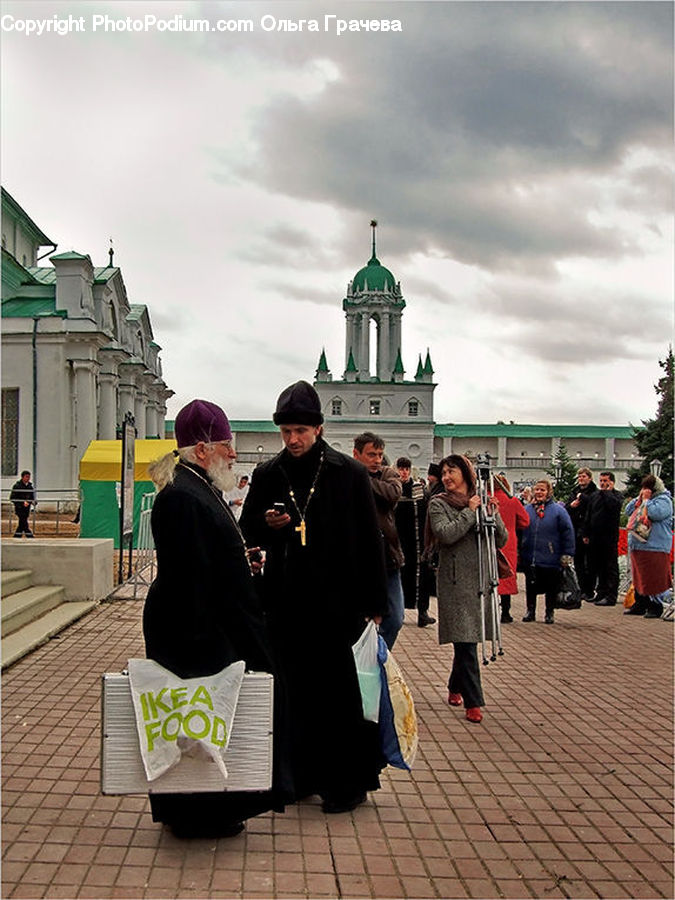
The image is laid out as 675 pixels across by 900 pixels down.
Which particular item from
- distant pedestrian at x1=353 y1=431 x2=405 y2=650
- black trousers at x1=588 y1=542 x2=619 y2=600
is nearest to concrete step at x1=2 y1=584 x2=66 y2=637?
distant pedestrian at x1=353 y1=431 x2=405 y2=650

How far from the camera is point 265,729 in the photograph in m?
3.89

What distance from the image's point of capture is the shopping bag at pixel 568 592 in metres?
11.2

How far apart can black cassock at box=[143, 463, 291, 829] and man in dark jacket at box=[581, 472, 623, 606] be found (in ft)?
34.1

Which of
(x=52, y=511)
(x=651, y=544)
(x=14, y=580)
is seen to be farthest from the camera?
(x=52, y=511)

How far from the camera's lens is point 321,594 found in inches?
→ 180

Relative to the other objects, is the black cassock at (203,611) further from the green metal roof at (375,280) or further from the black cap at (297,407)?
the green metal roof at (375,280)

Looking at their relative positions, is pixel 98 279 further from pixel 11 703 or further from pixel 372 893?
pixel 372 893

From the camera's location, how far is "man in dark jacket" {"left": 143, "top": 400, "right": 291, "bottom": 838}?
3.90 meters

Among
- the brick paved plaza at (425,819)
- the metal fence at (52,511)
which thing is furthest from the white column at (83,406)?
the brick paved plaza at (425,819)

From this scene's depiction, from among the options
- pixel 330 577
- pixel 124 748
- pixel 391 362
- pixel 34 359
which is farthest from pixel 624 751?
pixel 391 362

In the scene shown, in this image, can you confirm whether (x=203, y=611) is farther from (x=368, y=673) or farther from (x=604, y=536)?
(x=604, y=536)

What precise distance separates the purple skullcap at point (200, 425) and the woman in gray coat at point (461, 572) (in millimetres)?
2696

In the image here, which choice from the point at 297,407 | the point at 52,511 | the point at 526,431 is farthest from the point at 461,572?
the point at 526,431

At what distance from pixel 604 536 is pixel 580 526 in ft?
2.27
